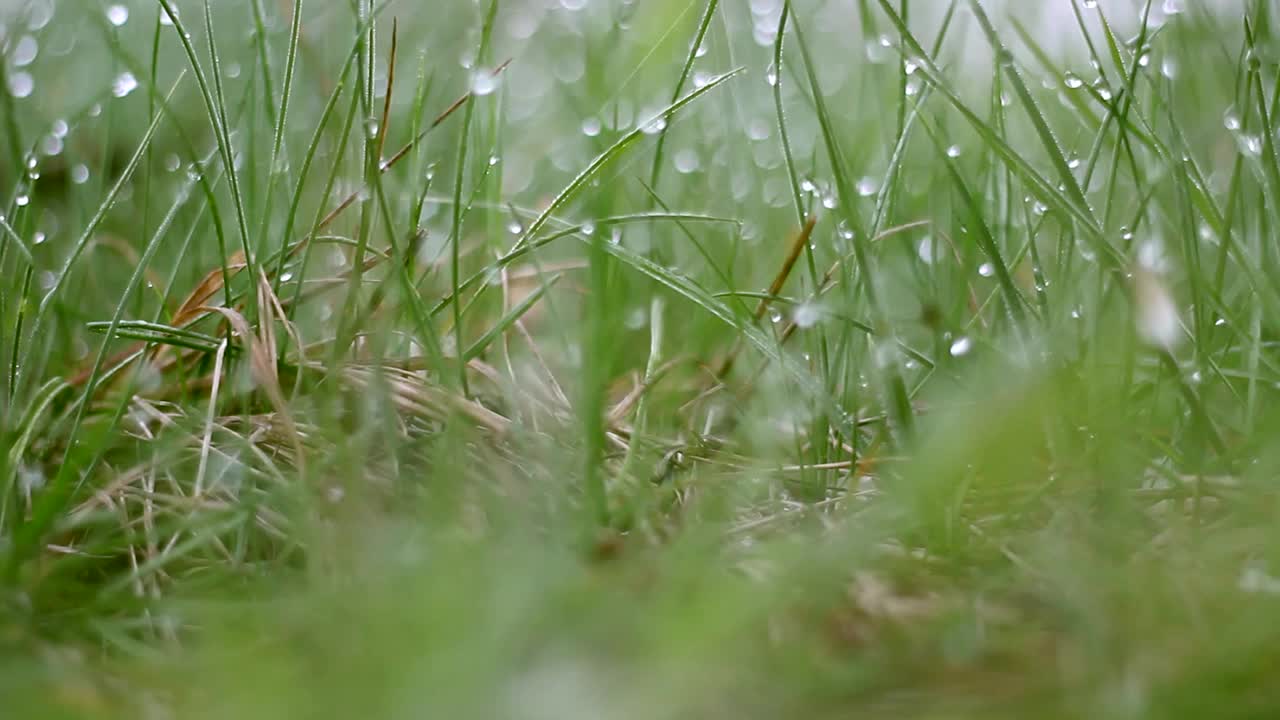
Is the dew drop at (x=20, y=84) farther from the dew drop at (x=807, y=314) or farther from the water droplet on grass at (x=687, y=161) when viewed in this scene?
the dew drop at (x=807, y=314)

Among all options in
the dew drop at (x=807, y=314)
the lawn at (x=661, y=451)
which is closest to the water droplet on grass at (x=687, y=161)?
the lawn at (x=661, y=451)

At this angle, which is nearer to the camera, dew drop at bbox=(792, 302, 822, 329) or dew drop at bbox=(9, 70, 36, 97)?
dew drop at bbox=(792, 302, 822, 329)

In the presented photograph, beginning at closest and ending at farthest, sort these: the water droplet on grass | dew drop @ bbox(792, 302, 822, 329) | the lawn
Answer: the lawn
dew drop @ bbox(792, 302, 822, 329)
the water droplet on grass

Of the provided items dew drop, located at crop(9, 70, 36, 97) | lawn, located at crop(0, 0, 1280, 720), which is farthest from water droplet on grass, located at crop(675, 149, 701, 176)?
dew drop, located at crop(9, 70, 36, 97)

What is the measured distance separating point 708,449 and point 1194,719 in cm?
52

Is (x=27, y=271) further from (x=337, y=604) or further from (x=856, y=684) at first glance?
(x=856, y=684)

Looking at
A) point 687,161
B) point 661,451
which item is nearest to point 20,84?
point 687,161

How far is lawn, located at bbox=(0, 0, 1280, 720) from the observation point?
1.54 feet

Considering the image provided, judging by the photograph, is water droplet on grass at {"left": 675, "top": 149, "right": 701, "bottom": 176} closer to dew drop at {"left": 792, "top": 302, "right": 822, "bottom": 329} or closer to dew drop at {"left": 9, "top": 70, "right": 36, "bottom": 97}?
dew drop at {"left": 792, "top": 302, "right": 822, "bottom": 329}

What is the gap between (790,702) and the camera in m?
0.46

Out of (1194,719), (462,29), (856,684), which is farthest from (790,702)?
(462,29)

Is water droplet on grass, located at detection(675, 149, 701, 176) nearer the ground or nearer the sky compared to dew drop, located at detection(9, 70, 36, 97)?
nearer the ground

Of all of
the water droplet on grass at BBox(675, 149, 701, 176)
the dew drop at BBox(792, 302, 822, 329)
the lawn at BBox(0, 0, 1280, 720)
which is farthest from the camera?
the water droplet on grass at BBox(675, 149, 701, 176)

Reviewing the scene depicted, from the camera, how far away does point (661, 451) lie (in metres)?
0.92
